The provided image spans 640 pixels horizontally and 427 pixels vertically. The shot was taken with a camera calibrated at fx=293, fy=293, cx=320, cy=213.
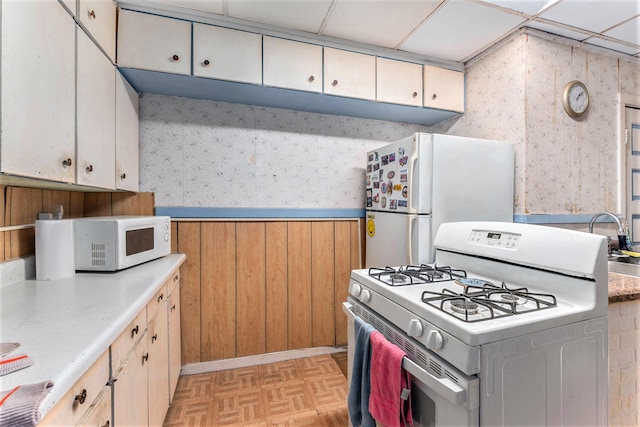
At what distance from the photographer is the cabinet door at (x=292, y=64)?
2.08 m

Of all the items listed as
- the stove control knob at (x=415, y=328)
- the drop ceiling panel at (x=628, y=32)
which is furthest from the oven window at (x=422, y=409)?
the drop ceiling panel at (x=628, y=32)

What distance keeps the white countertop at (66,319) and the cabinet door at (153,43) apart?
130 cm

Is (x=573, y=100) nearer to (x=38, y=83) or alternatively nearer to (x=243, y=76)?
(x=243, y=76)

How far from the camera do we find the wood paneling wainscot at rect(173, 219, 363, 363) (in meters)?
2.29

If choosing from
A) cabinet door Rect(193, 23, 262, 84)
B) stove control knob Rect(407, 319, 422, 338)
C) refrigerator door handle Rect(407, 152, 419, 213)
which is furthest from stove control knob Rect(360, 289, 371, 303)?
cabinet door Rect(193, 23, 262, 84)

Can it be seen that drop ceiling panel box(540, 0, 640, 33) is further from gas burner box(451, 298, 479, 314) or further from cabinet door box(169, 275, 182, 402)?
cabinet door box(169, 275, 182, 402)

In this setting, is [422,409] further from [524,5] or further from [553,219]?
[524,5]

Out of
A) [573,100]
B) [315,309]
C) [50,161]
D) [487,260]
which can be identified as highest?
[573,100]

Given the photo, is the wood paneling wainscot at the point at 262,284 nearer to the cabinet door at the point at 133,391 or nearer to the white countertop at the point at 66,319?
the white countertop at the point at 66,319

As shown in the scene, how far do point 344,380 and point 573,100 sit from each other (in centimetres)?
279

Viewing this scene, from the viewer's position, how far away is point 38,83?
1.09 m

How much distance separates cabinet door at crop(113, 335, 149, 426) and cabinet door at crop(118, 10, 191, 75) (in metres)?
1.62

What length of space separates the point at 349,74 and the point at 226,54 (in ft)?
2.98

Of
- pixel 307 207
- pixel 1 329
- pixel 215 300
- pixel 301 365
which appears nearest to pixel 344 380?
pixel 301 365
